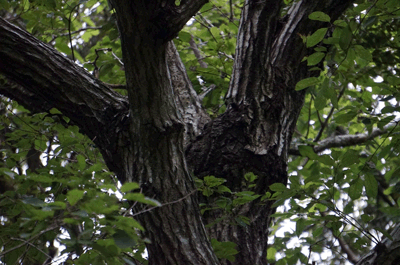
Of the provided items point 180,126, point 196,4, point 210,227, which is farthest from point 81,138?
point 196,4

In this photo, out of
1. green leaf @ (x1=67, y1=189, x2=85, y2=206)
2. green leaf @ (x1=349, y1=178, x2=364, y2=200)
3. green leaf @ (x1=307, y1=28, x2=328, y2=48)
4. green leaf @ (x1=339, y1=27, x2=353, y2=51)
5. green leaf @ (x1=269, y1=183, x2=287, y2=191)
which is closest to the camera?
green leaf @ (x1=67, y1=189, x2=85, y2=206)

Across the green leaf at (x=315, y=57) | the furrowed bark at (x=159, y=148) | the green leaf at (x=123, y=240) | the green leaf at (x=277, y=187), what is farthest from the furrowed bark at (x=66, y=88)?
the green leaf at (x=315, y=57)

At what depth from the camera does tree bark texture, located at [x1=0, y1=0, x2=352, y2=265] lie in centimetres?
168

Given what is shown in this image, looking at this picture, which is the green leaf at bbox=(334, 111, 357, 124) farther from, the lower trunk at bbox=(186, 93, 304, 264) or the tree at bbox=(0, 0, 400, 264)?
the lower trunk at bbox=(186, 93, 304, 264)

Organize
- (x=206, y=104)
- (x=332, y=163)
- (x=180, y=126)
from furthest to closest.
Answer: (x=206, y=104) < (x=332, y=163) < (x=180, y=126)

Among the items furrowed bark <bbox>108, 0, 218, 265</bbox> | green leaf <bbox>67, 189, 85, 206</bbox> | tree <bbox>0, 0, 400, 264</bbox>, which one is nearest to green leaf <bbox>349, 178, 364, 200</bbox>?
tree <bbox>0, 0, 400, 264</bbox>

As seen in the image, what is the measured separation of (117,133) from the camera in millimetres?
1929

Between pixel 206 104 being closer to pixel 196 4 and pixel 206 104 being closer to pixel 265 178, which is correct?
pixel 265 178

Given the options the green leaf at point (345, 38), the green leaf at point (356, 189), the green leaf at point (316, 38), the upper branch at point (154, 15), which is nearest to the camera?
the upper branch at point (154, 15)

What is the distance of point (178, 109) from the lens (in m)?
1.94

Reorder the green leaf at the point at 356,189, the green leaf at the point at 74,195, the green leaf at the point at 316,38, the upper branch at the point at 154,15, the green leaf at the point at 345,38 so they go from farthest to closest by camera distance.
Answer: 1. the green leaf at the point at 356,189
2. the green leaf at the point at 316,38
3. the green leaf at the point at 345,38
4. the upper branch at the point at 154,15
5. the green leaf at the point at 74,195

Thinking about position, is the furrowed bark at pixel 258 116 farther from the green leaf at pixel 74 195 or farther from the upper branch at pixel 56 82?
the green leaf at pixel 74 195

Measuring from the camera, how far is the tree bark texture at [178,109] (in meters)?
1.68

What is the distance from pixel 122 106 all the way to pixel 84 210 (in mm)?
880
